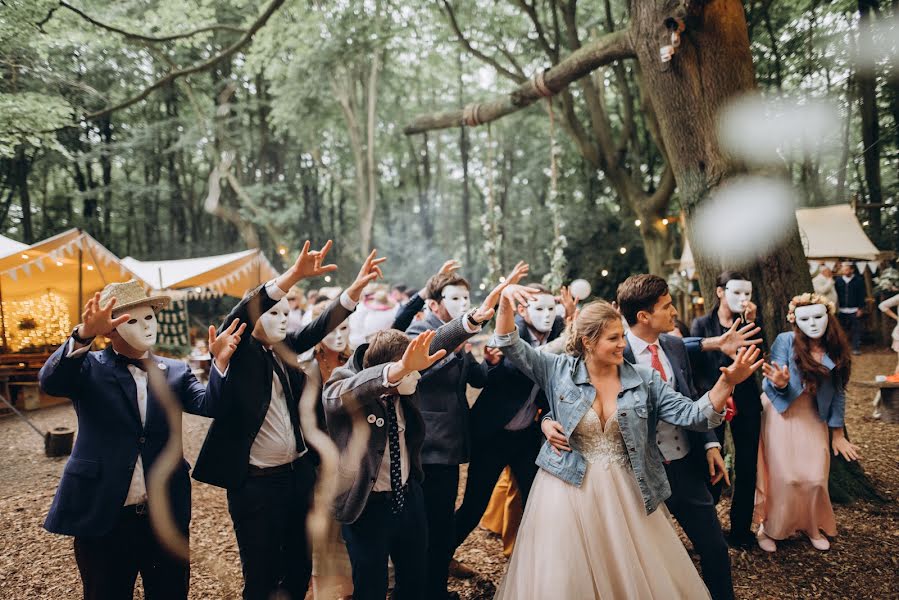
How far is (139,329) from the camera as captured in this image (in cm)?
258

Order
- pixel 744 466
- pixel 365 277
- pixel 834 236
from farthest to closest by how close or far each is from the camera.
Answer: pixel 834 236 < pixel 744 466 < pixel 365 277

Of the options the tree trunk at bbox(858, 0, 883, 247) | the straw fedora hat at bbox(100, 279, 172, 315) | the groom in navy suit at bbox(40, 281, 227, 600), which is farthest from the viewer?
the tree trunk at bbox(858, 0, 883, 247)

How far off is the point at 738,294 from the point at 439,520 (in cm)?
275

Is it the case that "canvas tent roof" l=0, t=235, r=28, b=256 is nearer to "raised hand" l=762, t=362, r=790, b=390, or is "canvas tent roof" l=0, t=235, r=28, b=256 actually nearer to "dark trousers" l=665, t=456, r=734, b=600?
"dark trousers" l=665, t=456, r=734, b=600

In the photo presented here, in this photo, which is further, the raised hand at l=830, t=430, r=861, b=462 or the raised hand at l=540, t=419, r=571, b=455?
the raised hand at l=830, t=430, r=861, b=462

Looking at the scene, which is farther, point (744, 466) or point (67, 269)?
point (67, 269)

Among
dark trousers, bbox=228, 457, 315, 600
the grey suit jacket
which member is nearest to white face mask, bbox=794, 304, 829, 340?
the grey suit jacket

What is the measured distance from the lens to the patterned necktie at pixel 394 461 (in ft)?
8.36

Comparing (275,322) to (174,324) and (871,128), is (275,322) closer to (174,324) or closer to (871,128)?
(174,324)

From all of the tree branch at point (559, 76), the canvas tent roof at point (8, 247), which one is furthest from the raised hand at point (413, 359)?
the canvas tent roof at point (8, 247)

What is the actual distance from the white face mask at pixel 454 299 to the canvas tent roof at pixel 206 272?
30.6 feet

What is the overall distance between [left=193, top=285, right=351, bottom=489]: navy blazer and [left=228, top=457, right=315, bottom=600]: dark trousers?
12cm

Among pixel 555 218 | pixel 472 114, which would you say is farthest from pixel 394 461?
pixel 555 218

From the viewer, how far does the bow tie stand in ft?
8.46
